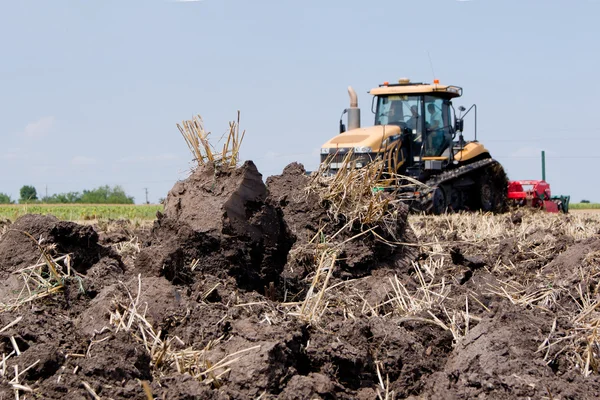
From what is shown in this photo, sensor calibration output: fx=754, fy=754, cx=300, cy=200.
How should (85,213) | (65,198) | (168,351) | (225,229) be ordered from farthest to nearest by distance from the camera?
(65,198) → (85,213) → (225,229) → (168,351)

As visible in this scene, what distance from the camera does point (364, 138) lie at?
1702 centimetres

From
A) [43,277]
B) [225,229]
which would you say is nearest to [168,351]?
[43,277]

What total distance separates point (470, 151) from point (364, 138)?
4282 mm

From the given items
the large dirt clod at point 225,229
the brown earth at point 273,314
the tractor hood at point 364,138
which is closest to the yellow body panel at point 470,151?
the tractor hood at point 364,138

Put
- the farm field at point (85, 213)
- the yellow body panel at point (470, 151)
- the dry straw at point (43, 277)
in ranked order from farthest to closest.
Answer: the yellow body panel at point (470, 151) < the farm field at point (85, 213) < the dry straw at point (43, 277)

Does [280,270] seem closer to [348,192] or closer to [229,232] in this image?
[229,232]

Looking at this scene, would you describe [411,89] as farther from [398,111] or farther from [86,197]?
[86,197]

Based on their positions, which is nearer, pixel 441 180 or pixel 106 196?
pixel 441 180

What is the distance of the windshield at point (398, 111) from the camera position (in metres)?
18.0

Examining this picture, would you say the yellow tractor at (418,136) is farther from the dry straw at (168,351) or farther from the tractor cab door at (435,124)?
the dry straw at (168,351)

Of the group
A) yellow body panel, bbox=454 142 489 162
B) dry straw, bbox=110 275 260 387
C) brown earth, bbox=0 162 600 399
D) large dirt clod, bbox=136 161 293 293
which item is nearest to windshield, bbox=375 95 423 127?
yellow body panel, bbox=454 142 489 162

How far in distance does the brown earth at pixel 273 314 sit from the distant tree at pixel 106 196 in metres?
39.6

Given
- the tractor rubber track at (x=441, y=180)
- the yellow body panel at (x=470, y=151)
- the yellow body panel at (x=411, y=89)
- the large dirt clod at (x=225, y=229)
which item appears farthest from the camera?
the yellow body panel at (x=470, y=151)

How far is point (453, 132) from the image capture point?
18656 mm
